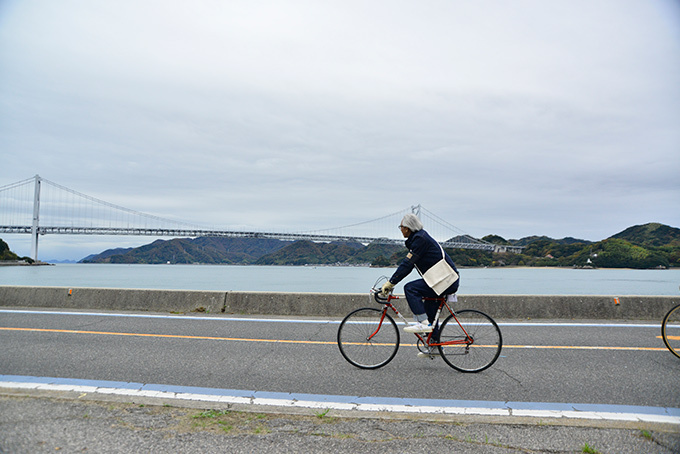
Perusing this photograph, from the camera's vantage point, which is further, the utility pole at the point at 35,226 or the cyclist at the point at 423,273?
the utility pole at the point at 35,226

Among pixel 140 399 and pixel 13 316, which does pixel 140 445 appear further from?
pixel 13 316

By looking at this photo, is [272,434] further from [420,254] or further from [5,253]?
[5,253]

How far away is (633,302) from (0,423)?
10549mm

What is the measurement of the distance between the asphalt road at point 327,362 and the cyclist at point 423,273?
69 cm

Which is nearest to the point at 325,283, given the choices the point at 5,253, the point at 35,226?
the point at 35,226

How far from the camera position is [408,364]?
5.96 metres

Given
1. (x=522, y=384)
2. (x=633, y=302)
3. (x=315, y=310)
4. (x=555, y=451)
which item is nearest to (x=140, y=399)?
(x=555, y=451)

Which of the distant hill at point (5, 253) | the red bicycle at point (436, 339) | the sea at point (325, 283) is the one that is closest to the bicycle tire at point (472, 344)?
the red bicycle at point (436, 339)

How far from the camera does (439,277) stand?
222 inches

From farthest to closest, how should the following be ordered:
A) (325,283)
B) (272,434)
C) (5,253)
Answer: (5,253) < (325,283) < (272,434)

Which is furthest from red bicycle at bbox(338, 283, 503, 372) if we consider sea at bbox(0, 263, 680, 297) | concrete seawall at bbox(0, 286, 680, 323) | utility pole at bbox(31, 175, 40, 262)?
utility pole at bbox(31, 175, 40, 262)

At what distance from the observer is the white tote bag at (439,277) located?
564 cm

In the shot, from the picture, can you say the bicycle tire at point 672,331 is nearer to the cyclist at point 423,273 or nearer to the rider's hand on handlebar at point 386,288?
the cyclist at point 423,273

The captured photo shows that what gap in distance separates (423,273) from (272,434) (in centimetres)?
281
